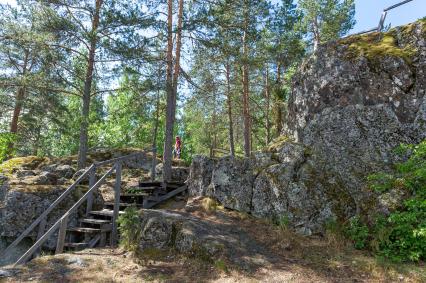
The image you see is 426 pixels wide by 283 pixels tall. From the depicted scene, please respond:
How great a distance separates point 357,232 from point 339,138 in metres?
2.81

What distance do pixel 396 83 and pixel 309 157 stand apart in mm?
3188

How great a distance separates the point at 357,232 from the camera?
24.4 ft

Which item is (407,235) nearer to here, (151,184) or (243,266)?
(243,266)

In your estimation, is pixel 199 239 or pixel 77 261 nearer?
pixel 77 261

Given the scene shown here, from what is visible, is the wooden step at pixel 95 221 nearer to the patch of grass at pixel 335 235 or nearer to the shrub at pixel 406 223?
the patch of grass at pixel 335 235

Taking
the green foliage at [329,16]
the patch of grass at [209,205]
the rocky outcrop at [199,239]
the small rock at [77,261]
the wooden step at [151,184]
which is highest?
the green foliage at [329,16]

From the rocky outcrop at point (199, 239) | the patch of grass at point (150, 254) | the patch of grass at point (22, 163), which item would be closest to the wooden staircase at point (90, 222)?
the rocky outcrop at point (199, 239)

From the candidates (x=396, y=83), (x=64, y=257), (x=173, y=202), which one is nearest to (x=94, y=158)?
(x=173, y=202)

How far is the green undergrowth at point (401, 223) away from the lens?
6.66 meters

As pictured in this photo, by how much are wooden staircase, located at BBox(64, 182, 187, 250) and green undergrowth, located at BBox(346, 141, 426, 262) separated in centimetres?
589

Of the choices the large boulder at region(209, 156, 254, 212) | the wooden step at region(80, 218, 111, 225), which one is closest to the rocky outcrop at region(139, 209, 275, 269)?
the large boulder at region(209, 156, 254, 212)

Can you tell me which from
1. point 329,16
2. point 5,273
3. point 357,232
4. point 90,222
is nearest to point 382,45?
point 357,232

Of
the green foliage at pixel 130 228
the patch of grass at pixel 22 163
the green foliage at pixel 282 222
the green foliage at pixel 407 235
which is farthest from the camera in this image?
the patch of grass at pixel 22 163

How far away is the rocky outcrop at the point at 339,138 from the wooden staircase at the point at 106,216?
1418 mm
